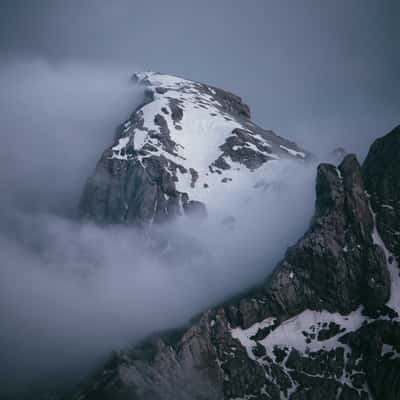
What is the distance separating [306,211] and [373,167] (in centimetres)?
2938

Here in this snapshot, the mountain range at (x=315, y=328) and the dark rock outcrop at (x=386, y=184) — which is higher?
the dark rock outcrop at (x=386, y=184)

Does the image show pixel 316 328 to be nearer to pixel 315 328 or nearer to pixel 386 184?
pixel 315 328

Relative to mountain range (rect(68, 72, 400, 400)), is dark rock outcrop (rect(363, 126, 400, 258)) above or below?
above

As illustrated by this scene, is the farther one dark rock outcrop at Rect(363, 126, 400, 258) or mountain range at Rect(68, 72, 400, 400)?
dark rock outcrop at Rect(363, 126, 400, 258)

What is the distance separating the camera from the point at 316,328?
15500cm

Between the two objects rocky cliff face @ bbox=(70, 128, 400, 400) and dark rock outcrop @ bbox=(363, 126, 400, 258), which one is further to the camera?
dark rock outcrop @ bbox=(363, 126, 400, 258)

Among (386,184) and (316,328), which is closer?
(316,328)

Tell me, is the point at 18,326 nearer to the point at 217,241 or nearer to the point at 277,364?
Result: the point at 217,241

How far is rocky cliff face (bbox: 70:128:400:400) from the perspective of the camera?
465ft

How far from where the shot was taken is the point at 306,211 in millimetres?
191500

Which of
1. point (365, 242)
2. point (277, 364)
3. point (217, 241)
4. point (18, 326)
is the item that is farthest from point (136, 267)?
point (365, 242)

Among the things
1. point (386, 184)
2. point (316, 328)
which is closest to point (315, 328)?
point (316, 328)

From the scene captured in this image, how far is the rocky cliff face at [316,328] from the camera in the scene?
142 metres

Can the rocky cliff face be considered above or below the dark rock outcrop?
below
